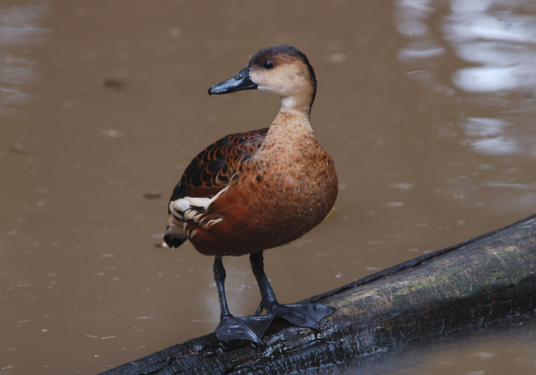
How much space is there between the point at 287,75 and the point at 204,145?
2.67 metres

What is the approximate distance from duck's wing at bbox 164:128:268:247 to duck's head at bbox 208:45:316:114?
0.77ft

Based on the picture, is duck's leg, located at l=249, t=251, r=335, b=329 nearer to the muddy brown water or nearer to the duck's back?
the muddy brown water

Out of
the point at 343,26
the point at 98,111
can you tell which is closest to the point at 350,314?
the point at 98,111

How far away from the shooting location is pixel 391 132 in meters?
6.10

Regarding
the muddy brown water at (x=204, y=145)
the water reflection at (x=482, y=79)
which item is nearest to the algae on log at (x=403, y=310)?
the muddy brown water at (x=204, y=145)

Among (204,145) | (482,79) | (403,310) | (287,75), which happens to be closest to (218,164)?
(287,75)

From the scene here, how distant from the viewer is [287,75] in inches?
132

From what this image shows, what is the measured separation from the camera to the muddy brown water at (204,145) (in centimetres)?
418

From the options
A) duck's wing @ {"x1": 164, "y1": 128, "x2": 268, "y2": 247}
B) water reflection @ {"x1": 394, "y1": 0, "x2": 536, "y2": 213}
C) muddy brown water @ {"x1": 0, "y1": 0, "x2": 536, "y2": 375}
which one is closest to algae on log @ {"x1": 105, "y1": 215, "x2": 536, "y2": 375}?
muddy brown water @ {"x1": 0, "y1": 0, "x2": 536, "y2": 375}

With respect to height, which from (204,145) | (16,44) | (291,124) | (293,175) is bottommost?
(204,145)

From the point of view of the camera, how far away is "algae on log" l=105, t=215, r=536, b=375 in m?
3.33

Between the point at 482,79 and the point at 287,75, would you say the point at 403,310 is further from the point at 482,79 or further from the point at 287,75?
the point at 482,79

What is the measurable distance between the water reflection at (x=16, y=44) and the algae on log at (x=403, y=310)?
4.14 metres

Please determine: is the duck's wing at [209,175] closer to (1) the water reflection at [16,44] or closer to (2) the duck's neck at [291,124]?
(2) the duck's neck at [291,124]
